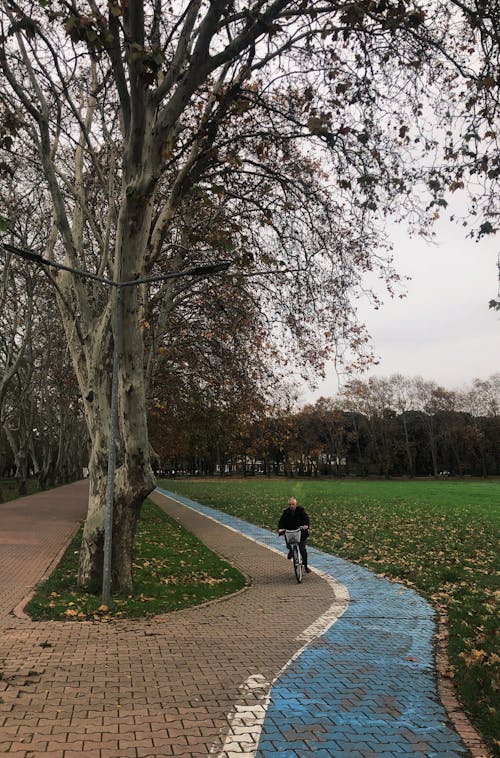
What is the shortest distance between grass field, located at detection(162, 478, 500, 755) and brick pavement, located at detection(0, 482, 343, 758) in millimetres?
1844

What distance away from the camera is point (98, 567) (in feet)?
33.4

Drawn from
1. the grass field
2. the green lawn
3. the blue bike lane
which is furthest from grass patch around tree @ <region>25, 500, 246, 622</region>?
the green lawn

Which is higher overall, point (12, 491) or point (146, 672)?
point (12, 491)

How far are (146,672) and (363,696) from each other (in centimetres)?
211

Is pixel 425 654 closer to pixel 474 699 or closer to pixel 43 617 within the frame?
pixel 474 699

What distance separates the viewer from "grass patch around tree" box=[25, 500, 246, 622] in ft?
29.0

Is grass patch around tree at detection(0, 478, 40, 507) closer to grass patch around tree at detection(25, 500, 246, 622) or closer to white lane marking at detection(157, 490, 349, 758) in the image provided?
grass patch around tree at detection(25, 500, 246, 622)

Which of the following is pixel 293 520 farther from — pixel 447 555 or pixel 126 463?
pixel 447 555

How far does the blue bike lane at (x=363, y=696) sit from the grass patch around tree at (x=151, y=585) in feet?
9.06

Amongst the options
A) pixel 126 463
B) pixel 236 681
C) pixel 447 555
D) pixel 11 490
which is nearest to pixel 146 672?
pixel 236 681

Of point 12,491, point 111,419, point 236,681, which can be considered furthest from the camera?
point 12,491

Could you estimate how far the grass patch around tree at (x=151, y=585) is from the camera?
8.84 metres

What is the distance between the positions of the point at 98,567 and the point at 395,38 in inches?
370

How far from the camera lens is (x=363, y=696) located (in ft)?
18.3
